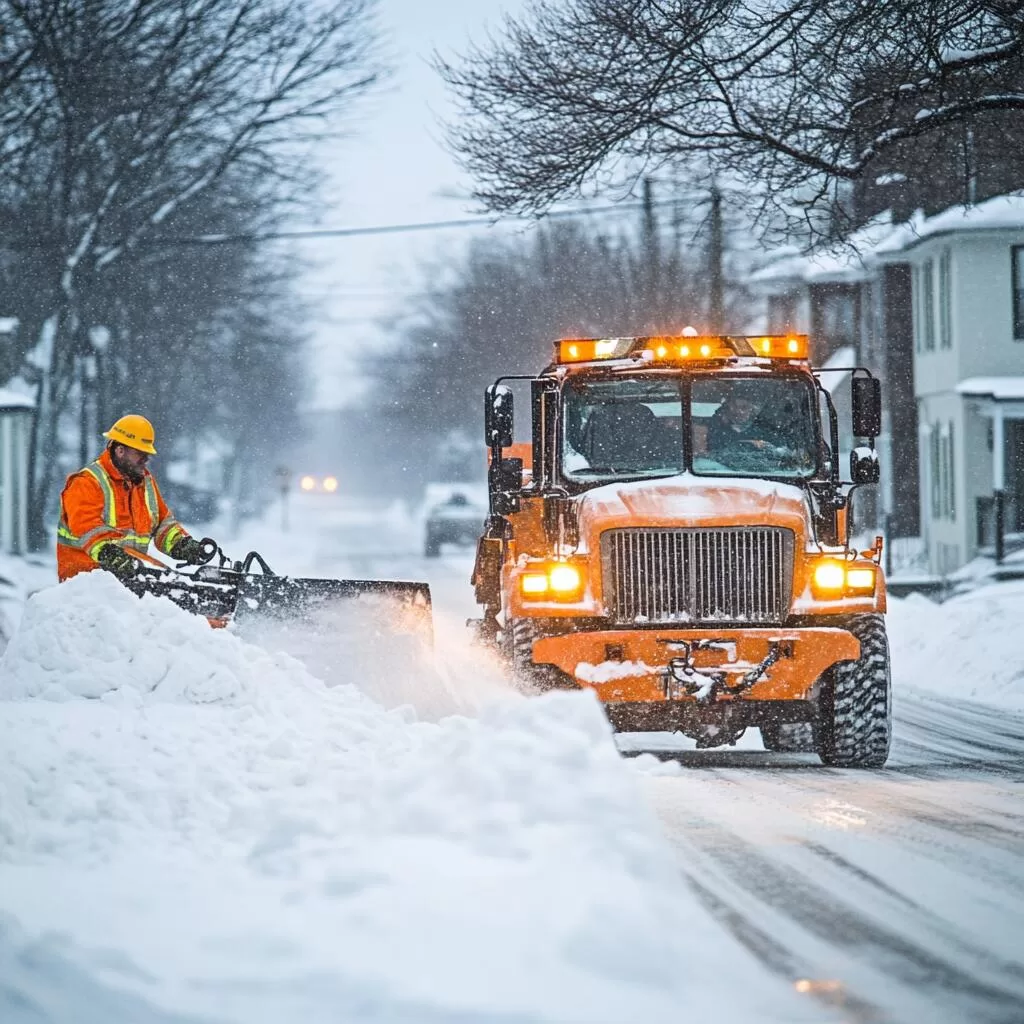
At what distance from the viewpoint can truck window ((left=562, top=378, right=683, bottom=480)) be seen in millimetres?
10664

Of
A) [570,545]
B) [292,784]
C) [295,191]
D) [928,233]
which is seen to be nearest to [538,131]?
[570,545]

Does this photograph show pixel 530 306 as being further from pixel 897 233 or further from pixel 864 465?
pixel 864 465

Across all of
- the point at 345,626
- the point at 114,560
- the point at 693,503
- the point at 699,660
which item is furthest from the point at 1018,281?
the point at 114,560

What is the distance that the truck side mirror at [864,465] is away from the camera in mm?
10695

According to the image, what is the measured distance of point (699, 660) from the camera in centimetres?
974

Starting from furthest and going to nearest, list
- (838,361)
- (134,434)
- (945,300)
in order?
(838,361) → (945,300) → (134,434)

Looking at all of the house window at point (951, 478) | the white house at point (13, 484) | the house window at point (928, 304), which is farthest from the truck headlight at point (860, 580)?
the white house at point (13, 484)

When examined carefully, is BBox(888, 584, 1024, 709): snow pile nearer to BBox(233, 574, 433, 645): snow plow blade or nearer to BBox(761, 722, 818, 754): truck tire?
BBox(761, 722, 818, 754): truck tire

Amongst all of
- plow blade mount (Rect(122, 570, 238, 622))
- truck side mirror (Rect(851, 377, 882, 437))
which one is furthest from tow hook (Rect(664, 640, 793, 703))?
plow blade mount (Rect(122, 570, 238, 622))

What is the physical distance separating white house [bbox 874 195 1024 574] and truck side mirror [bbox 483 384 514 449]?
21.3m

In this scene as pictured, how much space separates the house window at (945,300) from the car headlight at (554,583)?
24.2 m

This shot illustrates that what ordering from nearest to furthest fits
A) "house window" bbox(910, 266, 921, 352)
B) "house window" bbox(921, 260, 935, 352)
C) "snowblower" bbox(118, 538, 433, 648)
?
"snowblower" bbox(118, 538, 433, 648)
"house window" bbox(921, 260, 935, 352)
"house window" bbox(910, 266, 921, 352)

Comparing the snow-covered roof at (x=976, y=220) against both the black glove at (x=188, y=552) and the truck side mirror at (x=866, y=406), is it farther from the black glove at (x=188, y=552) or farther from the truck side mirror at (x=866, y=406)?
the black glove at (x=188, y=552)

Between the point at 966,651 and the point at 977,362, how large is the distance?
16217 millimetres
